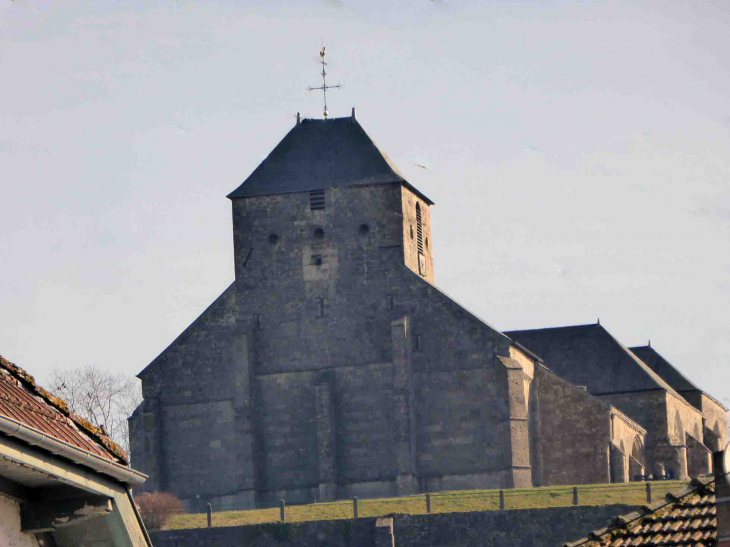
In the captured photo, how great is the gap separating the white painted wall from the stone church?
45.1 meters

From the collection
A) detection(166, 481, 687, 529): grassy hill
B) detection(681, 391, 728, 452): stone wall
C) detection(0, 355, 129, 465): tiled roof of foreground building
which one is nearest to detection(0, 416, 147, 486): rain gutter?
detection(0, 355, 129, 465): tiled roof of foreground building

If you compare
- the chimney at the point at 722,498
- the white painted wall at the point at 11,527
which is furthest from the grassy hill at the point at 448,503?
the white painted wall at the point at 11,527

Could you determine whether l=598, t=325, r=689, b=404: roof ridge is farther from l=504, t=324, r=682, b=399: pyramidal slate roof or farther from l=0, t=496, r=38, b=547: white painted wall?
l=0, t=496, r=38, b=547: white painted wall

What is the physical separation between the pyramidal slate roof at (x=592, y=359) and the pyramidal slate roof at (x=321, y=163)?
45.2 feet

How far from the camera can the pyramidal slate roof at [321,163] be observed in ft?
195

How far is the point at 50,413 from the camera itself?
11.5 metres

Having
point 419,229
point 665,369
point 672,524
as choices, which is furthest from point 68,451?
point 665,369

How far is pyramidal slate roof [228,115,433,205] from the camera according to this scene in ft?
195

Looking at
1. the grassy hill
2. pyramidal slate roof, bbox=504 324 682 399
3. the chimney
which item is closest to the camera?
the chimney

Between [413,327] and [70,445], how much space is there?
4690cm

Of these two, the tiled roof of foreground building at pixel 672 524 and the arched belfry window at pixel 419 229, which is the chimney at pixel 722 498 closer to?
the tiled roof of foreground building at pixel 672 524

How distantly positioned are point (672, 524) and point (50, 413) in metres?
8.02

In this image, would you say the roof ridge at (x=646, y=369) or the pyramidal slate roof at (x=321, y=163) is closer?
the pyramidal slate roof at (x=321, y=163)

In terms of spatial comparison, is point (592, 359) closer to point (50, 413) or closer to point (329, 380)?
point (329, 380)
